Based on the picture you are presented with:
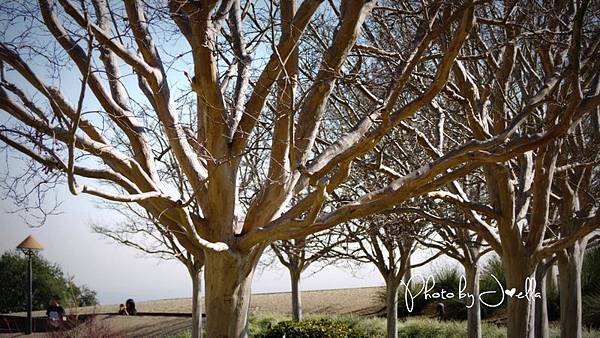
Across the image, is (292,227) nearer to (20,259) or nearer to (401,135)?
(401,135)

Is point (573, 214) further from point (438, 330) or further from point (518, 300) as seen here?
point (438, 330)

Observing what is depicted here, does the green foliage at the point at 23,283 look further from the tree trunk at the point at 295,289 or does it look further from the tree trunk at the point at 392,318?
the tree trunk at the point at 392,318

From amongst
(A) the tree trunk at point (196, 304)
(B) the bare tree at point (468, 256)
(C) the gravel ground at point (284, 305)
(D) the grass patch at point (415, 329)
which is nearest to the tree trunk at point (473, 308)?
(B) the bare tree at point (468, 256)

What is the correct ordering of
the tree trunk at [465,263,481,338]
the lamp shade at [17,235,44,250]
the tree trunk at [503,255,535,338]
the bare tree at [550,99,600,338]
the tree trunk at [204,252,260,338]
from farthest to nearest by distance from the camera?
the lamp shade at [17,235,44,250] < the tree trunk at [465,263,481,338] < the bare tree at [550,99,600,338] < the tree trunk at [503,255,535,338] < the tree trunk at [204,252,260,338]

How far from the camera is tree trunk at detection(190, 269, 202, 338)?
13.3 m

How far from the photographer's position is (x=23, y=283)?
16047mm

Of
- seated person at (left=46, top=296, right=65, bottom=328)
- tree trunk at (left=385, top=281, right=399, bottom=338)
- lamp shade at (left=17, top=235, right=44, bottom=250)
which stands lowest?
tree trunk at (left=385, top=281, right=399, bottom=338)

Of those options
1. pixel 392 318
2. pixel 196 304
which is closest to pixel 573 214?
pixel 392 318

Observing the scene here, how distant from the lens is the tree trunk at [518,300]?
8.16 meters

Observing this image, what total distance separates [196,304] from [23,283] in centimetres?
577

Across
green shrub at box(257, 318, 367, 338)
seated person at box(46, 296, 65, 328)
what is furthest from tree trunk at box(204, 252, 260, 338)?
seated person at box(46, 296, 65, 328)

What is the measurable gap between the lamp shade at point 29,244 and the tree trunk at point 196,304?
350cm

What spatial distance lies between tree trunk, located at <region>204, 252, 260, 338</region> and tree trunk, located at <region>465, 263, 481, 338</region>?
24.3 feet

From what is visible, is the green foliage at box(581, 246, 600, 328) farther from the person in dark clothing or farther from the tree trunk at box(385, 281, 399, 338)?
the person in dark clothing
